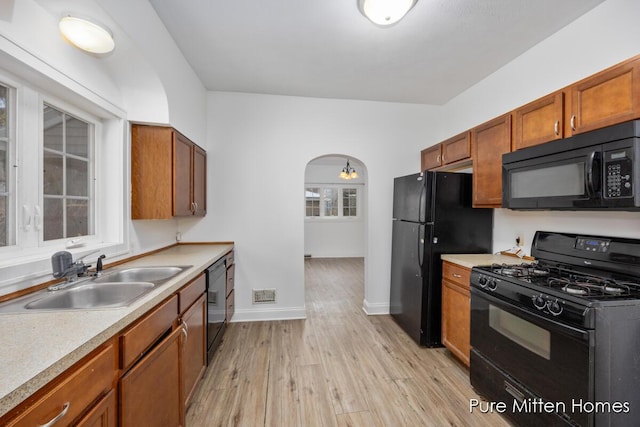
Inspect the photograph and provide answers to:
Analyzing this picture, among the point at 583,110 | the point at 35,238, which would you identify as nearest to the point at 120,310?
the point at 35,238

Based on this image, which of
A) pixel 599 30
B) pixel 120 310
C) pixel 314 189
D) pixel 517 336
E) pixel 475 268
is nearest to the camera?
pixel 120 310

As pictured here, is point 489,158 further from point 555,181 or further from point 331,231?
point 331,231

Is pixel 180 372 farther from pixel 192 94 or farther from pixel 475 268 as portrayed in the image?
pixel 192 94

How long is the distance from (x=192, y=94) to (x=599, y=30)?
10.6 ft

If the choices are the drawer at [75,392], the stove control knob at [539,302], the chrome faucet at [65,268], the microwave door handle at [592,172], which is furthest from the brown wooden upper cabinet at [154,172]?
the microwave door handle at [592,172]

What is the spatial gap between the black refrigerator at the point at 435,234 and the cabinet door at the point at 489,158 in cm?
19

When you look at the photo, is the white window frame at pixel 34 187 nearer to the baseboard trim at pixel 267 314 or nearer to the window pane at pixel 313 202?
the baseboard trim at pixel 267 314

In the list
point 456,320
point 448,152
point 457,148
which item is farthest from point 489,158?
point 456,320

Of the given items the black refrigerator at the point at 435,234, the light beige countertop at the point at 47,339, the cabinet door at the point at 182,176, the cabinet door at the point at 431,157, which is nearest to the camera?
the light beige countertop at the point at 47,339

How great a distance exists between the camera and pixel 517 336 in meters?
1.57

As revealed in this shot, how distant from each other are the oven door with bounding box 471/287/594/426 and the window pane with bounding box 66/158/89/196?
287cm

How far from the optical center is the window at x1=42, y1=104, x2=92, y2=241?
1551 millimetres

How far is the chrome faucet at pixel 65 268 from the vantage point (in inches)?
52.0

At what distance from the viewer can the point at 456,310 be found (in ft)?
7.41
